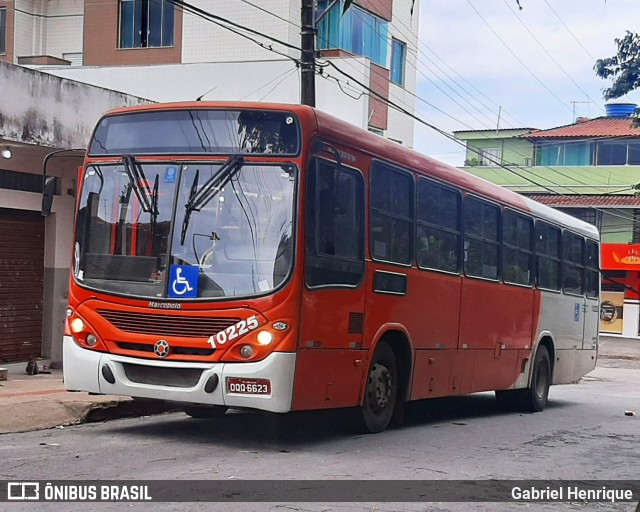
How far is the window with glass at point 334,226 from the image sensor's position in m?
9.66

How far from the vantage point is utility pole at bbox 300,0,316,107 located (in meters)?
18.4

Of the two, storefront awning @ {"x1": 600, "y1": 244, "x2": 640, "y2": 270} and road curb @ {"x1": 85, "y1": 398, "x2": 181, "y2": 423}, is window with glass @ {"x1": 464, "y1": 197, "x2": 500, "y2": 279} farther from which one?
storefront awning @ {"x1": 600, "y1": 244, "x2": 640, "y2": 270}

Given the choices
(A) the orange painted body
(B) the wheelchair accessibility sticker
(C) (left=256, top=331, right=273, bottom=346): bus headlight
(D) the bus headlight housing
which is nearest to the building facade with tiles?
(A) the orange painted body

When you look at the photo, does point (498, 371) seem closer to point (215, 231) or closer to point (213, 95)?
point (215, 231)

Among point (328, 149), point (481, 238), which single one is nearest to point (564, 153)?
point (481, 238)

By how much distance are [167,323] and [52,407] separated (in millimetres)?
2683

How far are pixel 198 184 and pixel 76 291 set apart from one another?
1632 millimetres

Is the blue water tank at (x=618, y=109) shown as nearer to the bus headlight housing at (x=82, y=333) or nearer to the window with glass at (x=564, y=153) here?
the window with glass at (x=564, y=153)

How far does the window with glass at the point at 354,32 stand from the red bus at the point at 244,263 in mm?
18942

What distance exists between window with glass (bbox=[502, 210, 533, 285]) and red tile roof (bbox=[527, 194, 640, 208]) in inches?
1338

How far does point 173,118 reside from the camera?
1010cm

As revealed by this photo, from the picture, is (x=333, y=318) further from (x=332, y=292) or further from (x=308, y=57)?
(x=308, y=57)

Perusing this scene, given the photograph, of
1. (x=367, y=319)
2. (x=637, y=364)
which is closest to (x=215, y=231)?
(x=367, y=319)

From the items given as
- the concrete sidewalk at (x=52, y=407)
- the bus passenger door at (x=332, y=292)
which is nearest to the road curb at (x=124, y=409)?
the concrete sidewalk at (x=52, y=407)
